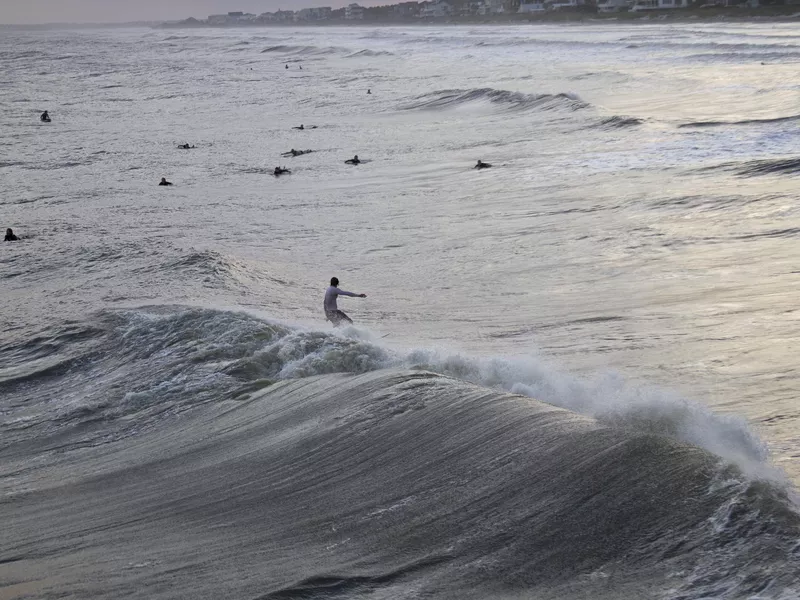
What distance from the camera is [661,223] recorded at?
19297 millimetres

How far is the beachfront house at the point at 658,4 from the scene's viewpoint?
120 metres

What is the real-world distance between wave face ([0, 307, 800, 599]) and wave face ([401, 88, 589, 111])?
102 feet

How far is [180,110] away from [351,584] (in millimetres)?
43933

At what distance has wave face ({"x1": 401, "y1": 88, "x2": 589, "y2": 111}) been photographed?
134 ft

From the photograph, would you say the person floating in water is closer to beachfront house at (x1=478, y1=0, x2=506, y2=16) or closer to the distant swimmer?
the distant swimmer

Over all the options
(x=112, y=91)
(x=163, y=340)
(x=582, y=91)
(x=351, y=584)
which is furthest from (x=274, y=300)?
(x=112, y=91)

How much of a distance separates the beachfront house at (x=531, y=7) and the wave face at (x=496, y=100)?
120 meters

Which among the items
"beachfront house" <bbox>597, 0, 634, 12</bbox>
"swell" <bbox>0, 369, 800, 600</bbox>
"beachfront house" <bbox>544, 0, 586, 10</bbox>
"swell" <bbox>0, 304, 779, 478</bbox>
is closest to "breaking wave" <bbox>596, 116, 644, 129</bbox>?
"swell" <bbox>0, 304, 779, 478</bbox>

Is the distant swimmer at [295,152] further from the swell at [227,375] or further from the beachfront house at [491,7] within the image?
the beachfront house at [491,7]

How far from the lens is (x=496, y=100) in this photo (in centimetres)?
4406

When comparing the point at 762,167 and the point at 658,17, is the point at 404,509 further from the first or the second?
the point at 658,17

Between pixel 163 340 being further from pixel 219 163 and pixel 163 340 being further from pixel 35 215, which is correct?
pixel 219 163

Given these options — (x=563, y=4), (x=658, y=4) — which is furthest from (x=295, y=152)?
(x=563, y=4)

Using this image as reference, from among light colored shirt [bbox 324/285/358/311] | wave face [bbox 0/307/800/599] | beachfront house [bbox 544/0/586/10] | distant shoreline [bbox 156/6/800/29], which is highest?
beachfront house [bbox 544/0/586/10]
